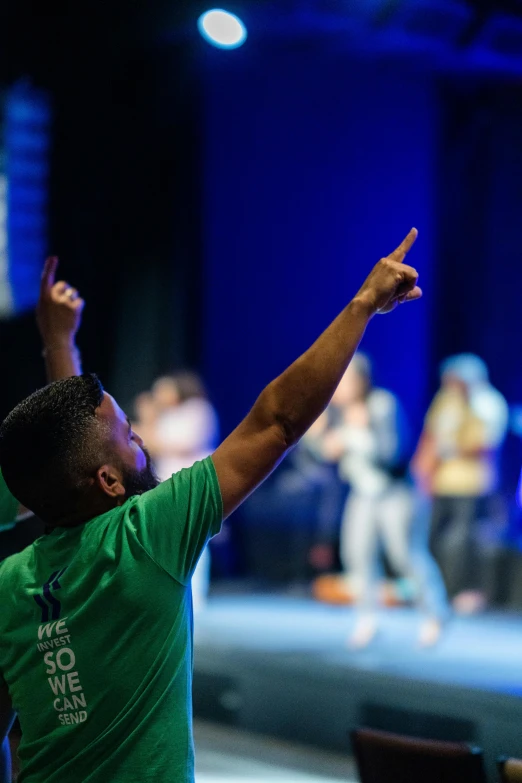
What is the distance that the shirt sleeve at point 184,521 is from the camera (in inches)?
57.3

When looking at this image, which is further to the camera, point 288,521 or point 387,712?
point 288,521

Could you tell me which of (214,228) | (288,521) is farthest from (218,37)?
(288,521)

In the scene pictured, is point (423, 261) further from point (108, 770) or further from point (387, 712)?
point (108, 770)

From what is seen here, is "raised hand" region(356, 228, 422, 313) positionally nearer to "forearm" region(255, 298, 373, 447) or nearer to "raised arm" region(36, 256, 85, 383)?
"forearm" region(255, 298, 373, 447)

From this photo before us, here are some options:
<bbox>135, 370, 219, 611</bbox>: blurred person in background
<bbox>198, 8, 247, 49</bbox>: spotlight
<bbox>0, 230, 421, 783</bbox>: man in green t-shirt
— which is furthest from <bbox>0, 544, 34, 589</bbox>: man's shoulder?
<bbox>198, 8, 247, 49</bbox>: spotlight

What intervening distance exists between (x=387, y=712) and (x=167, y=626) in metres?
3.51

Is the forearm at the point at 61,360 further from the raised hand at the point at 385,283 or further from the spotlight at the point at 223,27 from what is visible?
the spotlight at the point at 223,27

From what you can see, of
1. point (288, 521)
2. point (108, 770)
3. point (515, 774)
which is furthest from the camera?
point (288, 521)

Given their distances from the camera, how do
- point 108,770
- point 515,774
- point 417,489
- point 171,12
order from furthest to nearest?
point 171,12, point 417,489, point 515,774, point 108,770

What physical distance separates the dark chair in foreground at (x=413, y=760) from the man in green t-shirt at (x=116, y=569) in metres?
0.79

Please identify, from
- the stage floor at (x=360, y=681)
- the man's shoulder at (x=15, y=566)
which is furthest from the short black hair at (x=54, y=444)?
the stage floor at (x=360, y=681)

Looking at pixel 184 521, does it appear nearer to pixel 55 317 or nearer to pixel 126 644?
pixel 126 644

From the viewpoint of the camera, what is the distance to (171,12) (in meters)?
6.77

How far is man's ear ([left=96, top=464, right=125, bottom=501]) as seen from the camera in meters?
1.55
